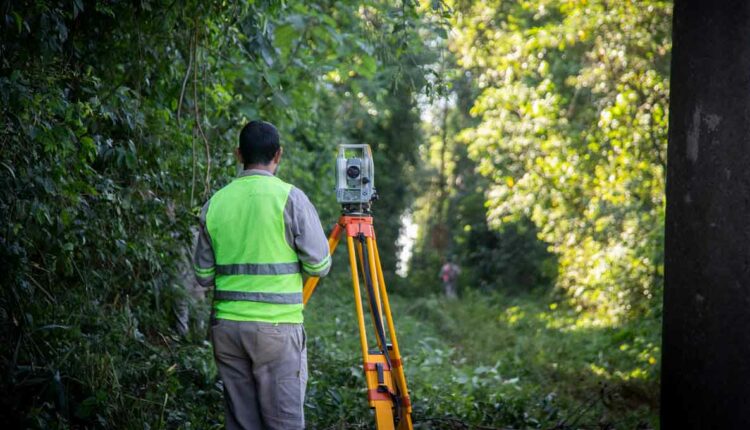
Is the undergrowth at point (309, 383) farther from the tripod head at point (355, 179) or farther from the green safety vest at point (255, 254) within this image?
the tripod head at point (355, 179)

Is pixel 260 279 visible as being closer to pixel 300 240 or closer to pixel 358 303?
pixel 300 240

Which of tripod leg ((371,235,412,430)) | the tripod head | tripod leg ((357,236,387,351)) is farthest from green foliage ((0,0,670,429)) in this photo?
the tripod head

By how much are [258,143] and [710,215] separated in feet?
5.64

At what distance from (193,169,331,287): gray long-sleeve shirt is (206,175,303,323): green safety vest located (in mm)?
27

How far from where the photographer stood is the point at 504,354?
11.4m

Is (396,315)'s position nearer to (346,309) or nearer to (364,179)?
(346,309)

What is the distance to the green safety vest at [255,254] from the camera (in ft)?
10.3

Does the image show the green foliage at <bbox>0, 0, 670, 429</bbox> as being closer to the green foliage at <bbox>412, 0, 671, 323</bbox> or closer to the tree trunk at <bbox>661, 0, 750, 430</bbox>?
the green foliage at <bbox>412, 0, 671, 323</bbox>

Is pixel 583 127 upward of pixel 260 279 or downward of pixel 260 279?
upward

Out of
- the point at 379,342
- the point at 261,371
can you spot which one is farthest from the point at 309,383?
the point at 261,371

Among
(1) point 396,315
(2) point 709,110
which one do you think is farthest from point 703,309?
(1) point 396,315

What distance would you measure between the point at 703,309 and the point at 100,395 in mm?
2475

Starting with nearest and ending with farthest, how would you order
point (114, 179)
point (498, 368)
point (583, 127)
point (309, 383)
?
point (114, 179), point (309, 383), point (498, 368), point (583, 127)

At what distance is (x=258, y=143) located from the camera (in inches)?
127
